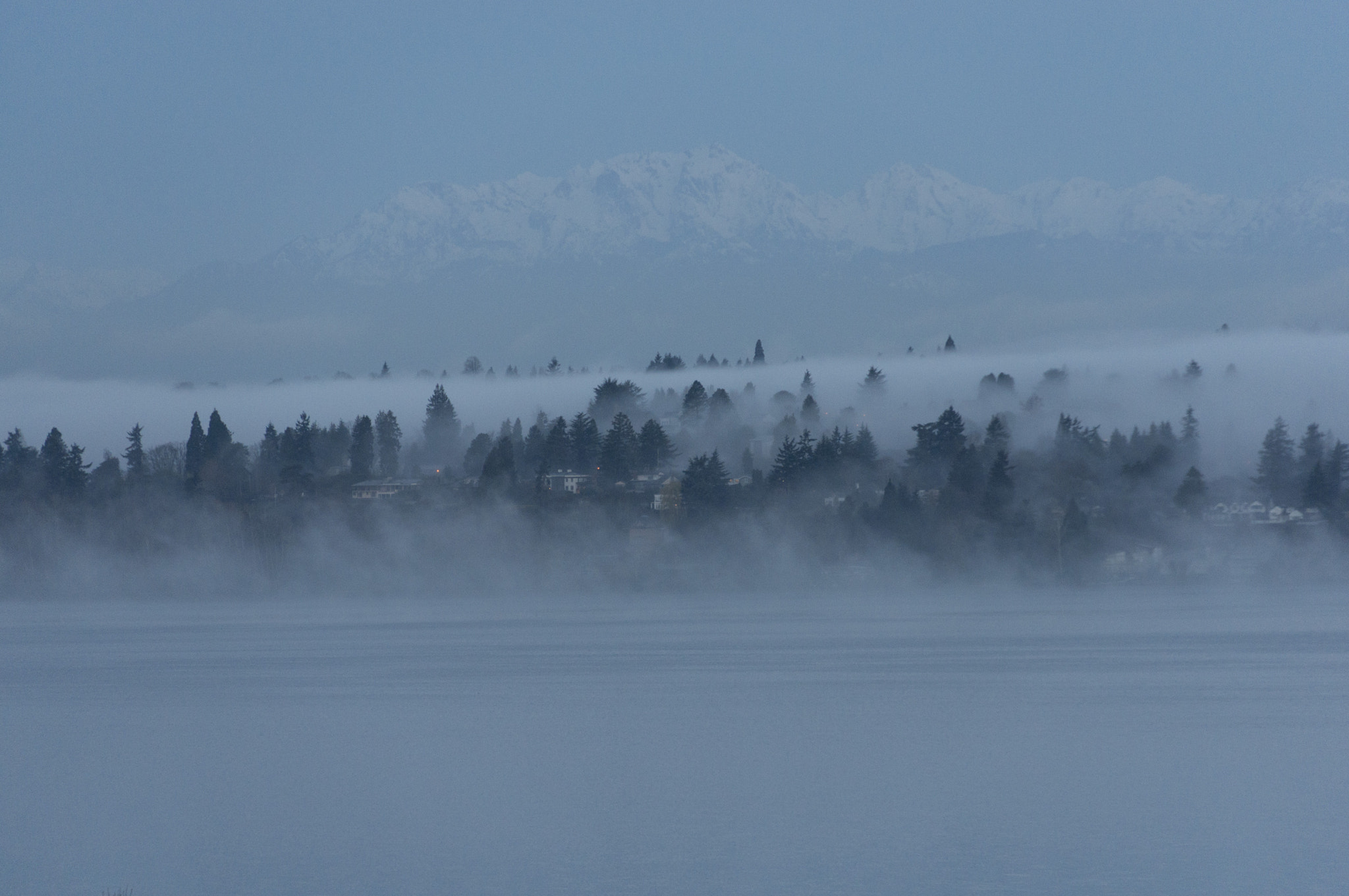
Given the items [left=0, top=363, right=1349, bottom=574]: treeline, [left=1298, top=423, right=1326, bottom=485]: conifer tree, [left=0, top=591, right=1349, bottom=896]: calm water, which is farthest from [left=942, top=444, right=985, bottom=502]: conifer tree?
[left=0, top=591, right=1349, bottom=896]: calm water

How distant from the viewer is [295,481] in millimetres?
181875

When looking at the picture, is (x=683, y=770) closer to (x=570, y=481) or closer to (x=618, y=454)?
(x=618, y=454)

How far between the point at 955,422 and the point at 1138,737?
138891 mm

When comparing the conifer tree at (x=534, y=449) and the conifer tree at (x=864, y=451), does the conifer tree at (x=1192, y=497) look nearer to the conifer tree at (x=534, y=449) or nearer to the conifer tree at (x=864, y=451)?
the conifer tree at (x=864, y=451)

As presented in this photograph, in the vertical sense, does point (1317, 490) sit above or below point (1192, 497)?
above

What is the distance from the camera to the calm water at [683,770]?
26609 mm

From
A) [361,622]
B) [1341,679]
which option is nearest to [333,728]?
[1341,679]

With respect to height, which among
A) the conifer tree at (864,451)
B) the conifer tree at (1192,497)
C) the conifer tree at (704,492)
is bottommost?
the conifer tree at (1192,497)

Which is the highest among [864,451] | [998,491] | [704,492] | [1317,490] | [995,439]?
[995,439]

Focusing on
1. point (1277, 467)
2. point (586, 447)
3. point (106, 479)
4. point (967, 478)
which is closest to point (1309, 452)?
point (1277, 467)

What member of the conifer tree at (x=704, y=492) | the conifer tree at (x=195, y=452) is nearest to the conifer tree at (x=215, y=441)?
the conifer tree at (x=195, y=452)

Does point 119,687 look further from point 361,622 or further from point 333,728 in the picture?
point 361,622

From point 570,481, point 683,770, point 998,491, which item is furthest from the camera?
point 570,481

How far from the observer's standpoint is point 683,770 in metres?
36.8
